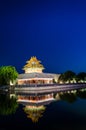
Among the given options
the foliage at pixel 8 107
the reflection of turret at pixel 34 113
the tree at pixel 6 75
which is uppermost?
the tree at pixel 6 75

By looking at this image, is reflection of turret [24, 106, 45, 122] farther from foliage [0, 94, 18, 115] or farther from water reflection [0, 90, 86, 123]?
foliage [0, 94, 18, 115]

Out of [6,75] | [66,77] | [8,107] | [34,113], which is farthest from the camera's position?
[66,77]

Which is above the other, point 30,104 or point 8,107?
point 30,104

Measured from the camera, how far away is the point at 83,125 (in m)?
13.9

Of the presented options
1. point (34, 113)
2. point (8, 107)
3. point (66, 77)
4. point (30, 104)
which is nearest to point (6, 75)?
point (66, 77)

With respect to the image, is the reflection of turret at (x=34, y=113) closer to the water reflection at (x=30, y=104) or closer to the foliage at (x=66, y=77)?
the water reflection at (x=30, y=104)

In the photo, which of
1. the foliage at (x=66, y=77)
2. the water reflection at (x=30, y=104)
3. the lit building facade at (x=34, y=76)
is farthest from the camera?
the foliage at (x=66, y=77)

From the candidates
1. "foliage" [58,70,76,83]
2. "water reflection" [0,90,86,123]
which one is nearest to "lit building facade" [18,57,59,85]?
"foliage" [58,70,76,83]

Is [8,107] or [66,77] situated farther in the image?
[66,77]

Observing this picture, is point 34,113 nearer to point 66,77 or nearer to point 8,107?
point 8,107

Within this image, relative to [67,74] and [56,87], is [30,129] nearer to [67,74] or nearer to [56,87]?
[56,87]

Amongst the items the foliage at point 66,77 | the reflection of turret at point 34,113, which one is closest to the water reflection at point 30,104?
the reflection of turret at point 34,113

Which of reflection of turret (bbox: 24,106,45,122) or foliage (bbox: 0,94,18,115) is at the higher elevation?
foliage (bbox: 0,94,18,115)

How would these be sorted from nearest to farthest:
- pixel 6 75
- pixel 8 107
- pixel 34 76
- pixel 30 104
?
pixel 8 107
pixel 30 104
pixel 6 75
pixel 34 76
